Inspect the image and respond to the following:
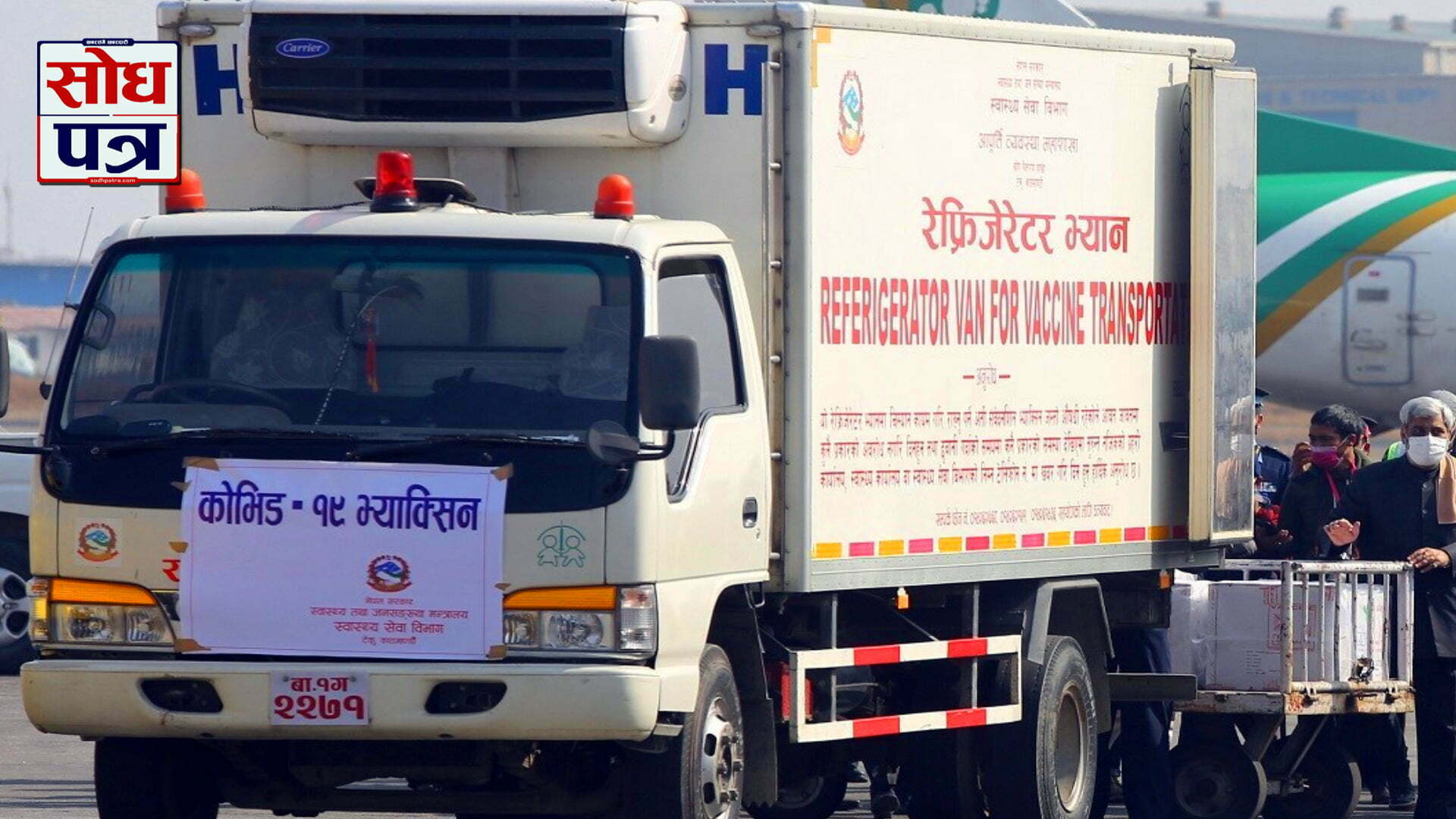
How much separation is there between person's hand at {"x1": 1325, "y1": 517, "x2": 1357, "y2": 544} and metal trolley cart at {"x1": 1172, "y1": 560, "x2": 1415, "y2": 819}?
196 mm

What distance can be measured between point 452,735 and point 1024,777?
304 cm

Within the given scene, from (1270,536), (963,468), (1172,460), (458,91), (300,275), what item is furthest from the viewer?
(1270,536)

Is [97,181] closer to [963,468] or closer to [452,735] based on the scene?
[963,468]

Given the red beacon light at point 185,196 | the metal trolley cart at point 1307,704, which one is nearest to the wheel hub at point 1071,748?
the metal trolley cart at point 1307,704

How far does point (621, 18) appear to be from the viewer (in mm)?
8680

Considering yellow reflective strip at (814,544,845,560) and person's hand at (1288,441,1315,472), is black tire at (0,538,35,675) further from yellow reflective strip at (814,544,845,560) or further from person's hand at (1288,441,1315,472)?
yellow reflective strip at (814,544,845,560)

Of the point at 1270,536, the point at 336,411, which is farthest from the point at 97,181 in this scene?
the point at 336,411

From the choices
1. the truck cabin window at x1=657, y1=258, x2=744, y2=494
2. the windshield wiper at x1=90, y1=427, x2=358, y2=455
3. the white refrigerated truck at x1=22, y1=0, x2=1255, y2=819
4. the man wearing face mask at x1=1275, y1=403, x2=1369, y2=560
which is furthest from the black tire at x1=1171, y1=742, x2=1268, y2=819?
the windshield wiper at x1=90, y1=427, x2=358, y2=455

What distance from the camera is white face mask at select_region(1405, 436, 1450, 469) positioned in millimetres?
11641

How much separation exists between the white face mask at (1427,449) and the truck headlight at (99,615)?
5.96 m

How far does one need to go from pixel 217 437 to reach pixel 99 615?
0.65 meters

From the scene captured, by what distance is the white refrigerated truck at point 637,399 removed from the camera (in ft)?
25.7

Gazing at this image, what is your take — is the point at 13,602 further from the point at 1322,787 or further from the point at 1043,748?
the point at 1322,787

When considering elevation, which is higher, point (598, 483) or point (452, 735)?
point (598, 483)
